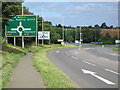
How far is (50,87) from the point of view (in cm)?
745

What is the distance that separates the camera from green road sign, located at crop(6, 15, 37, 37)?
26.5 meters

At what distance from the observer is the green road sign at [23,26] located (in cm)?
2652

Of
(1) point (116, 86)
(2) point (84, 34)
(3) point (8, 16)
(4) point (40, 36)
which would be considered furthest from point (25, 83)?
(2) point (84, 34)

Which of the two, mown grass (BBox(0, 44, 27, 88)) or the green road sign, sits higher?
the green road sign

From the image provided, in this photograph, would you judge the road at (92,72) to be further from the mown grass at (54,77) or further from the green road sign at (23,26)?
the green road sign at (23,26)

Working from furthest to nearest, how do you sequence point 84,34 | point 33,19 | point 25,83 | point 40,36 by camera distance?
1. point 84,34
2. point 40,36
3. point 33,19
4. point 25,83

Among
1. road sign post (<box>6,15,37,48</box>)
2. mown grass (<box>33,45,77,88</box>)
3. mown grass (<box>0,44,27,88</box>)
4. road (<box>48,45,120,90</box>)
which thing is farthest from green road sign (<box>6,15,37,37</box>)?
mown grass (<box>33,45,77,88</box>)

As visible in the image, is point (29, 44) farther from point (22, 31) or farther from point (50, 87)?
point (50, 87)

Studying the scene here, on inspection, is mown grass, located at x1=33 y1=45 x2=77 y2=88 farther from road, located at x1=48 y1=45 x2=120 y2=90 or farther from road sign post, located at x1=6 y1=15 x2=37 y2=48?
road sign post, located at x1=6 y1=15 x2=37 y2=48

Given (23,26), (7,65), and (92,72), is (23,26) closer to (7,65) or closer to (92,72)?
(7,65)

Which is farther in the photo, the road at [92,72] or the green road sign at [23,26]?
the green road sign at [23,26]

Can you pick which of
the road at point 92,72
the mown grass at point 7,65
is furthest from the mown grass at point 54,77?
the mown grass at point 7,65

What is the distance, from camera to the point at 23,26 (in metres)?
26.8

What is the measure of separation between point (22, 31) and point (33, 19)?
1.99 m
